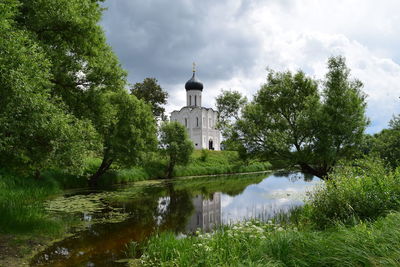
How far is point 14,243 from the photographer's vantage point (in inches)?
358

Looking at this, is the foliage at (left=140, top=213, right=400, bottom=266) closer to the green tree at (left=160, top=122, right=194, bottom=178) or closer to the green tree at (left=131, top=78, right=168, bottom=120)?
the green tree at (left=160, top=122, right=194, bottom=178)

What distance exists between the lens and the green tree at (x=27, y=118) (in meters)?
8.81

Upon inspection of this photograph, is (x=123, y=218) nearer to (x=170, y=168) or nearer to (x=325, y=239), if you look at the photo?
(x=325, y=239)

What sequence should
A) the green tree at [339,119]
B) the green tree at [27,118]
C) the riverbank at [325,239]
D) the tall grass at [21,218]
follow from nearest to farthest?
1. the riverbank at [325,239]
2. the green tree at [27,118]
3. the tall grass at [21,218]
4. the green tree at [339,119]

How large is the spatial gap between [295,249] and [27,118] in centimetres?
831

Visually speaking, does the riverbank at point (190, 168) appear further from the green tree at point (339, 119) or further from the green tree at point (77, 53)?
the green tree at point (77, 53)

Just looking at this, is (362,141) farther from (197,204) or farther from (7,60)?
(7,60)

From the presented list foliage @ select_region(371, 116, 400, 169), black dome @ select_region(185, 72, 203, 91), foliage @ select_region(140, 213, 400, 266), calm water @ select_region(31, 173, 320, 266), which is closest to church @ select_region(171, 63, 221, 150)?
black dome @ select_region(185, 72, 203, 91)

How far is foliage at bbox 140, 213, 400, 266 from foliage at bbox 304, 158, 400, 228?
1635 millimetres

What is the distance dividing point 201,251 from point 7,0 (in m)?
8.63

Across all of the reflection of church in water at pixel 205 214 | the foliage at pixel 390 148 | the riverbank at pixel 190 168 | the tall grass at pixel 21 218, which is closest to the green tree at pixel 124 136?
the riverbank at pixel 190 168

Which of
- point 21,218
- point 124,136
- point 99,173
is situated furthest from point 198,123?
point 21,218

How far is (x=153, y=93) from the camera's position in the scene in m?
55.7

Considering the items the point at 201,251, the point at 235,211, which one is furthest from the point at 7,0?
the point at 235,211
